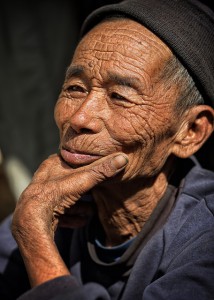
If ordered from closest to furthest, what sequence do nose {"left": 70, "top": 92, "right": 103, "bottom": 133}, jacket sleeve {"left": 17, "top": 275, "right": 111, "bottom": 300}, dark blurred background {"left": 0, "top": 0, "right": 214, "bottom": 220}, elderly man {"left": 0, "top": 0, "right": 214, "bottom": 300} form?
jacket sleeve {"left": 17, "top": 275, "right": 111, "bottom": 300} < elderly man {"left": 0, "top": 0, "right": 214, "bottom": 300} < nose {"left": 70, "top": 92, "right": 103, "bottom": 133} < dark blurred background {"left": 0, "top": 0, "right": 214, "bottom": 220}

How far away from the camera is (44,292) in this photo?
2246mm

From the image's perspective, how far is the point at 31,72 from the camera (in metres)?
5.27

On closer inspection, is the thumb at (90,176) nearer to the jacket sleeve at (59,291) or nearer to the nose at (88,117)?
the nose at (88,117)

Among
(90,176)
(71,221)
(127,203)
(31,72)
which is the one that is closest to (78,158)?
(90,176)

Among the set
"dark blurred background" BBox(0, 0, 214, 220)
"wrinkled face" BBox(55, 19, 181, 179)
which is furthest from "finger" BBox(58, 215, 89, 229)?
"dark blurred background" BBox(0, 0, 214, 220)

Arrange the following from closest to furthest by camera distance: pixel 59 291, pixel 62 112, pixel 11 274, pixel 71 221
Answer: pixel 59 291 → pixel 62 112 → pixel 71 221 → pixel 11 274

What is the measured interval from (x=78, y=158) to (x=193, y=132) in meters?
0.77

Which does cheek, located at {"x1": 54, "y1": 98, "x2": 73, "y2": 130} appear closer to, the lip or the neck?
the lip

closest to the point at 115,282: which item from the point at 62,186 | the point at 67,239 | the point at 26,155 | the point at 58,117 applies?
the point at 67,239

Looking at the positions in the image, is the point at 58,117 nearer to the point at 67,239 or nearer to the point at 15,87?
the point at 67,239

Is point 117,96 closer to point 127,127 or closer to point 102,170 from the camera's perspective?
point 127,127

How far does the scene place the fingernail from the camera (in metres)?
2.62

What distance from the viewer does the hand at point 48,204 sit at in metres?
2.44

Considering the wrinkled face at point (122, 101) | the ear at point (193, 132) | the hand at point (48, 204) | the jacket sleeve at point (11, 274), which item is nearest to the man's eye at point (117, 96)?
the wrinkled face at point (122, 101)
